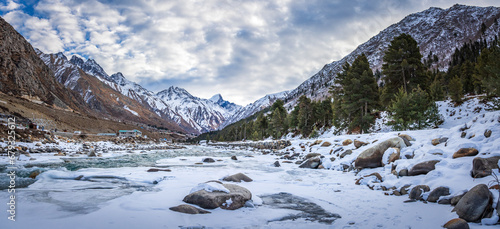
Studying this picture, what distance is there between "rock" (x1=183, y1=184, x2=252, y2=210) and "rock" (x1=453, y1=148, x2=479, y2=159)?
272 inches

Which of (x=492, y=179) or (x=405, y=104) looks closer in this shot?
(x=492, y=179)

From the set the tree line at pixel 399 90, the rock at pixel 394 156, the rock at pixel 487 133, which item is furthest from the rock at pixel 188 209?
the tree line at pixel 399 90

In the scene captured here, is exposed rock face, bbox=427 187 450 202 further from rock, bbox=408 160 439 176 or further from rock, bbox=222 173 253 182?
rock, bbox=222 173 253 182

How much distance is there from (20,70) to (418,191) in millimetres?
135909

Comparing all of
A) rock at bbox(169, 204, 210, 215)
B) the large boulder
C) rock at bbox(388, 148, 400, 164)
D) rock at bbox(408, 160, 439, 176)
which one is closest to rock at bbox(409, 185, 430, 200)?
rock at bbox(408, 160, 439, 176)

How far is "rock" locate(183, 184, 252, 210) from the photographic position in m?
5.56

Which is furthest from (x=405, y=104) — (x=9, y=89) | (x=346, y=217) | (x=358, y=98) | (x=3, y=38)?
(x=3, y=38)

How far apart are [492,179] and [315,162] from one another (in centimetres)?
918

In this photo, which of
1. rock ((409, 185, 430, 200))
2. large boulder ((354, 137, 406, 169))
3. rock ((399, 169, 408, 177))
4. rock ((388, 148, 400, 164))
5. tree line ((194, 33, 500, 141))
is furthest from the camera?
tree line ((194, 33, 500, 141))

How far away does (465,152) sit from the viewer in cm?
687

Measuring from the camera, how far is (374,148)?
10.7 metres

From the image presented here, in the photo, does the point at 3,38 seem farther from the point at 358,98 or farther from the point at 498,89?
the point at 498,89

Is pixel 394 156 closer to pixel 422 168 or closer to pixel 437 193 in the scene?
pixel 422 168

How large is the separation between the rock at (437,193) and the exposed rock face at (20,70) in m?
116
